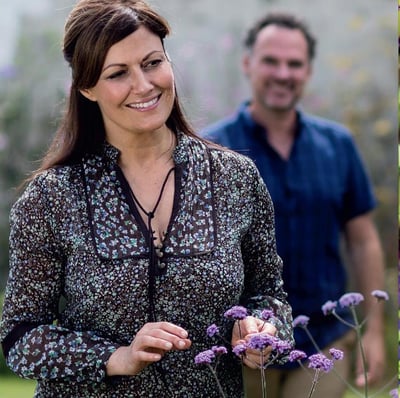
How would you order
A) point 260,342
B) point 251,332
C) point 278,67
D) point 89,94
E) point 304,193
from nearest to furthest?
point 260,342, point 251,332, point 89,94, point 304,193, point 278,67

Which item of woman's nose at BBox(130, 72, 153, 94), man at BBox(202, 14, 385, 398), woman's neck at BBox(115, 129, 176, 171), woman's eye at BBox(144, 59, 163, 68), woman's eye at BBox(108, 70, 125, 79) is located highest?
woman's eye at BBox(144, 59, 163, 68)

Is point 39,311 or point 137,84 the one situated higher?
point 137,84

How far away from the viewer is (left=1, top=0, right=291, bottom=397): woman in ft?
8.66

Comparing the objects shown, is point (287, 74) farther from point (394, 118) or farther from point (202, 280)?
point (394, 118)

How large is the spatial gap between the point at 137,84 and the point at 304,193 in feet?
6.22

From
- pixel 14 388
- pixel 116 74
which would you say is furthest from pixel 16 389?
pixel 116 74

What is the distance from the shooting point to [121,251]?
2.66m

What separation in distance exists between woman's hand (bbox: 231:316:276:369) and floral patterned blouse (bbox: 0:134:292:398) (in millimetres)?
69

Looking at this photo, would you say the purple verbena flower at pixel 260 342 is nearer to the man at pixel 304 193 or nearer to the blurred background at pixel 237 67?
the man at pixel 304 193

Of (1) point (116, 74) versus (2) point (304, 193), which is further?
(2) point (304, 193)

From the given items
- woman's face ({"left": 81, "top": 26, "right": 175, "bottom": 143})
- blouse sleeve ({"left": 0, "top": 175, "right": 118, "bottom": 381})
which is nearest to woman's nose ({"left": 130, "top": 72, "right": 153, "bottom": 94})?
woman's face ({"left": 81, "top": 26, "right": 175, "bottom": 143})

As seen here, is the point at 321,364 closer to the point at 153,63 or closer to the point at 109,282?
the point at 109,282

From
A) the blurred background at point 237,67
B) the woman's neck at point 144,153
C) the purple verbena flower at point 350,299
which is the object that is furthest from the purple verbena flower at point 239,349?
the blurred background at point 237,67

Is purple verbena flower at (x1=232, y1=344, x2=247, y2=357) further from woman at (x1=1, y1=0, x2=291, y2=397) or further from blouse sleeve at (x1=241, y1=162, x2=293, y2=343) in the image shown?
blouse sleeve at (x1=241, y1=162, x2=293, y2=343)
